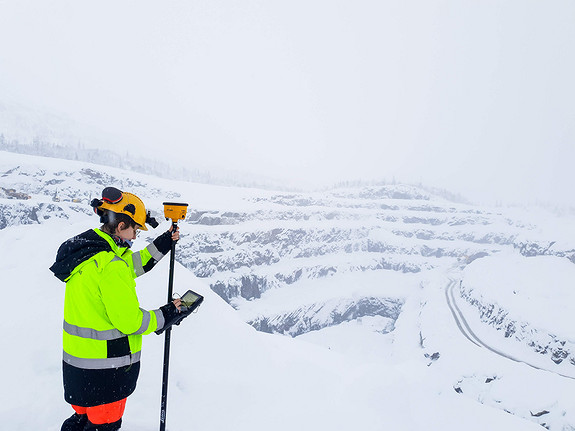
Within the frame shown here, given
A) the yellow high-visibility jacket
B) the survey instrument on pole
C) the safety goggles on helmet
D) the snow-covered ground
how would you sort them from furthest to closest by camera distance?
the snow-covered ground
the survey instrument on pole
the safety goggles on helmet
the yellow high-visibility jacket

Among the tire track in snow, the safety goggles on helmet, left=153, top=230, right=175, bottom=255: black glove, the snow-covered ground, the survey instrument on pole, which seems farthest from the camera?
the tire track in snow

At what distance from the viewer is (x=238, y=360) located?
6836 mm

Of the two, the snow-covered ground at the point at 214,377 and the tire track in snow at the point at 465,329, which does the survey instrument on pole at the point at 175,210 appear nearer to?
the snow-covered ground at the point at 214,377

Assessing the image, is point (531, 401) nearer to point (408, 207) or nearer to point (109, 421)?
point (109, 421)

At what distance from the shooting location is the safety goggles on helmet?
2.88 m

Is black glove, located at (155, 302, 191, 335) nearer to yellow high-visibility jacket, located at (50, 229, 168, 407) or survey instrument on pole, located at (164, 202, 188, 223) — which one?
yellow high-visibility jacket, located at (50, 229, 168, 407)

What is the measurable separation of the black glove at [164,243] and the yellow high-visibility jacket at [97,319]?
92cm

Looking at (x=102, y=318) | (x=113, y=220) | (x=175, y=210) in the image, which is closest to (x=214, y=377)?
(x=175, y=210)

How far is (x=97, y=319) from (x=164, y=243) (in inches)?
52.2

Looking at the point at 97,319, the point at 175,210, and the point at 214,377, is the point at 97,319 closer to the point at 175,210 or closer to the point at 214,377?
the point at 175,210

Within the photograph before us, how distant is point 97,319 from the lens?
2652 mm

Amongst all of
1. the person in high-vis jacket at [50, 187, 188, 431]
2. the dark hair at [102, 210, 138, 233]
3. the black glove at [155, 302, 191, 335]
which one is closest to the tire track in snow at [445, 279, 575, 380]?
the black glove at [155, 302, 191, 335]

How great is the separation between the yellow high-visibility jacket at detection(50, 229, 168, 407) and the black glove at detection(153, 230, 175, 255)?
36.3 inches

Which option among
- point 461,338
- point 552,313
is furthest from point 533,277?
point 461,338
